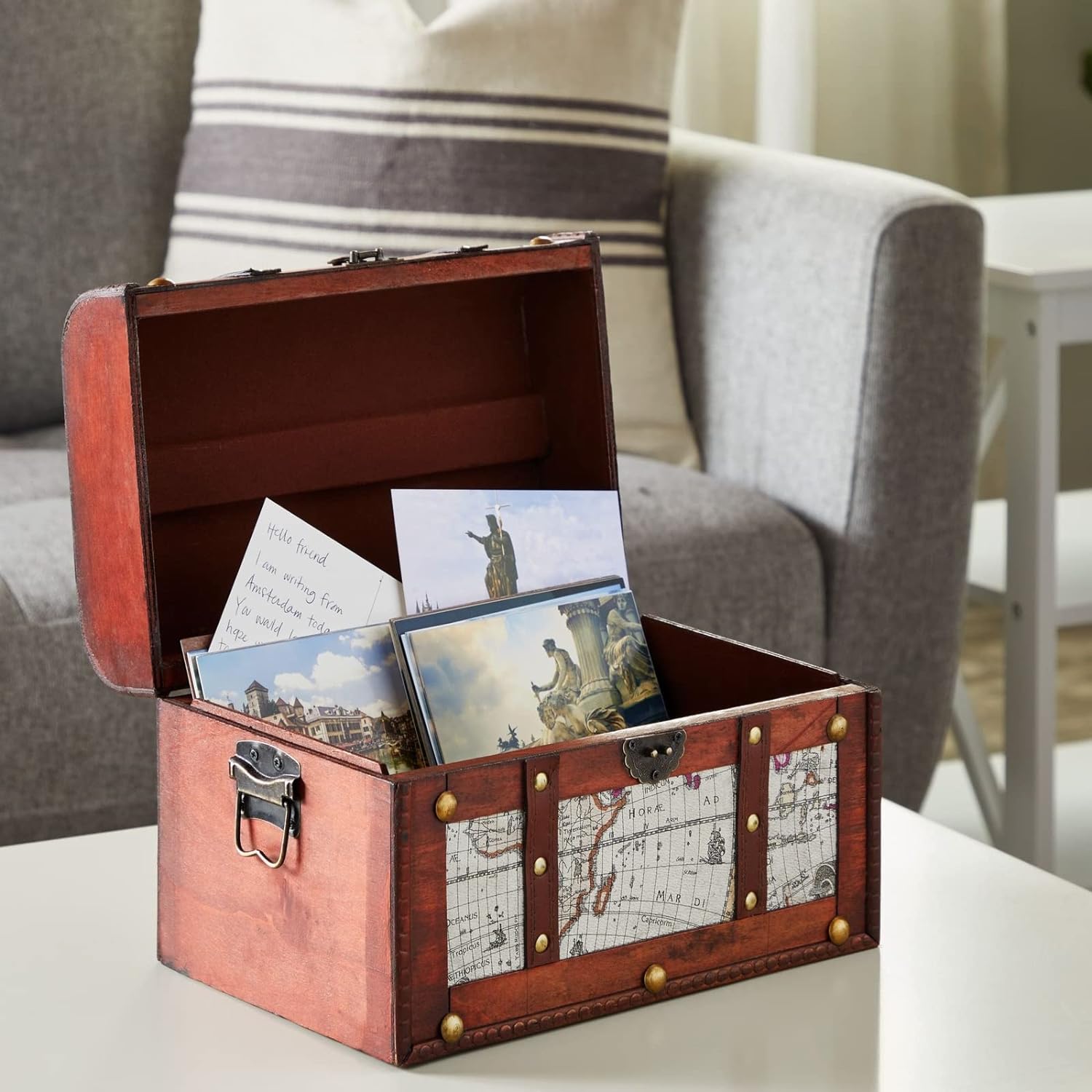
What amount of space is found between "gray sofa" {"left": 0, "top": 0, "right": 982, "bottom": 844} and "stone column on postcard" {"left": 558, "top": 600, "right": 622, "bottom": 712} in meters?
0.58

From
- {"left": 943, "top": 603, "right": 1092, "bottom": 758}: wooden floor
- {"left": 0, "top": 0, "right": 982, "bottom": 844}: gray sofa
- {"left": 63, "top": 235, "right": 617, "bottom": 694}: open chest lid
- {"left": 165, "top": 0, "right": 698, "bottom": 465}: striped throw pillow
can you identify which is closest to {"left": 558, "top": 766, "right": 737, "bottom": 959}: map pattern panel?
{"left": 63, "top": 235, "right": 617, "bottom": 694}: open chest lid

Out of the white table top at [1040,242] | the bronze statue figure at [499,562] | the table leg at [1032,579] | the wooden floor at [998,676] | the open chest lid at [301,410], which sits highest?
the white table top at [1040,242]

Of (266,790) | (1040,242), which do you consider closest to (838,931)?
(266,790)

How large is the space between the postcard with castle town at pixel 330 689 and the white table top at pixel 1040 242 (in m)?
0.97

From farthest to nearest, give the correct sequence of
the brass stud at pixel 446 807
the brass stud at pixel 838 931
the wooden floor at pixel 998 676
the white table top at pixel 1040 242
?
the wooden floor at pixel 998 676, the white table top at pixel 1040 242, the brass stud at pixel 838 931, the brass stud at pixel 446 807

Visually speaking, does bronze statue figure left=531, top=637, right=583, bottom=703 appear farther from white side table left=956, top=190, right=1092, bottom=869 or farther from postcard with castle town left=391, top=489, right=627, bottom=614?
white side table left=956, top=190, right=1092, bottom=869

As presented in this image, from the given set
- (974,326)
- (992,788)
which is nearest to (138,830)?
(974,326)

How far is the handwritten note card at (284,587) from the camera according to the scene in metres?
0.80

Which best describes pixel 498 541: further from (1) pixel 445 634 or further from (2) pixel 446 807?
(2) pixel 446 807

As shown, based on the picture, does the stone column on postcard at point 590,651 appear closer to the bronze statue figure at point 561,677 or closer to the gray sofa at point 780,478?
the bronze statue figure at point 561,677

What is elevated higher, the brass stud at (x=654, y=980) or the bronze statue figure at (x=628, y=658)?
the bronze statue figure at (x=628, y=658)

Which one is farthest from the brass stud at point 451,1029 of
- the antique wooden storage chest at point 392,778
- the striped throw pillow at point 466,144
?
the striped throw pillow at point 466,144

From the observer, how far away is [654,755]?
2.28 feet

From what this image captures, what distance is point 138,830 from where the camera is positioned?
0.89 m
